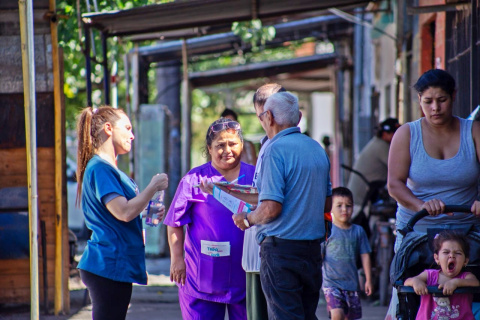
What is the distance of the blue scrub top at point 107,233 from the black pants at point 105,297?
1.9 inches

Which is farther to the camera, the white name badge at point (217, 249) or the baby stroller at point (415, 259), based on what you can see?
the white name badge at point (217, 249)

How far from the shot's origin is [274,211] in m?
4.56

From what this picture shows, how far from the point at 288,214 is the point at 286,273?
1.08 feet

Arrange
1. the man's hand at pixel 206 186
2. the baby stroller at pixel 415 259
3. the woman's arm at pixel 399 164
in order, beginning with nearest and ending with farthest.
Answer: the baby stroller at pixel 415 259 → the woman's arm at pixel 399 164 → the man's hand at pixel 206 186

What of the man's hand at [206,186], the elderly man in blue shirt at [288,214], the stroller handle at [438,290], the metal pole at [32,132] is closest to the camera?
the stroller handle at [438,290]

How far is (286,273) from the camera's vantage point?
461cm

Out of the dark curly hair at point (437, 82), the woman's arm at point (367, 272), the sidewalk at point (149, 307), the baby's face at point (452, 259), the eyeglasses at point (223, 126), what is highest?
the dark curly hair at point (437, 82)

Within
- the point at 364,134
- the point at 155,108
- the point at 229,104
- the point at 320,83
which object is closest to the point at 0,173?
the point at 155,108

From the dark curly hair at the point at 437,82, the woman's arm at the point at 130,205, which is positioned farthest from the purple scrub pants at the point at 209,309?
the dark curly hair at the point at 437,82

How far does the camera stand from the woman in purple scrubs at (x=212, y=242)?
207 inches

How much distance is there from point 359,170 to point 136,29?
3276mm

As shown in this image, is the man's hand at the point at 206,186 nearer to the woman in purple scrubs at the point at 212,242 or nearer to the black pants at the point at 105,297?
the woman in purple scrubs at the point at 212,242

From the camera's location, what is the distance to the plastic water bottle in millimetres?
4887

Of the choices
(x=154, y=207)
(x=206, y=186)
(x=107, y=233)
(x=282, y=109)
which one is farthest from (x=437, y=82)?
(x=107, y=233)
